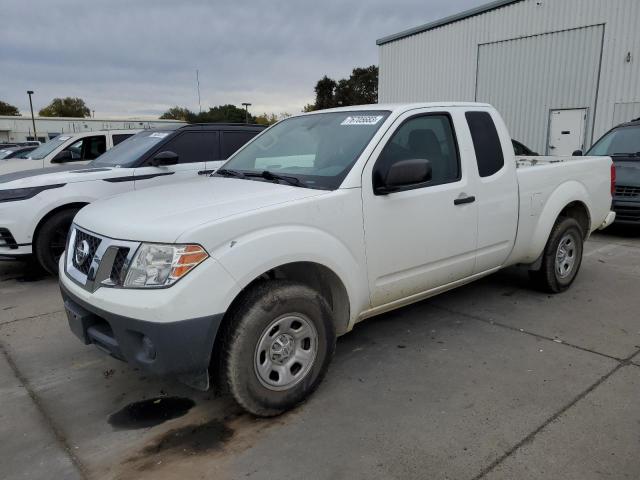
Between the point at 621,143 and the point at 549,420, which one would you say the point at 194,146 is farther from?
A: the point at 621,143

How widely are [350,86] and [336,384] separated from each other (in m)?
61.5

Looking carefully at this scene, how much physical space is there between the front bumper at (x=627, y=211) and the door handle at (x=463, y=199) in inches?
204

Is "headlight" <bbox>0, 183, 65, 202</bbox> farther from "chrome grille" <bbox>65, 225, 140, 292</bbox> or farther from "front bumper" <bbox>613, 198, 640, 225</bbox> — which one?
"front bumper" <bbox>613, 198, 640, 225</bbox>

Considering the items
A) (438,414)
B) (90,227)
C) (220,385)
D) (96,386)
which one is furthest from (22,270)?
(438,414)

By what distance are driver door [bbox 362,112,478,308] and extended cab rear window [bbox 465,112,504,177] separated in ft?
0.75

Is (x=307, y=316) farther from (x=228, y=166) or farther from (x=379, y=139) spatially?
(x=228, y=166)

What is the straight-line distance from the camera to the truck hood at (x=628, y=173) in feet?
25.2

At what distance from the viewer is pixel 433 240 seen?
3.64m

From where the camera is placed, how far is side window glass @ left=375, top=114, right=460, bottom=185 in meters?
3.54

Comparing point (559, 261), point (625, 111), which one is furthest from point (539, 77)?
point (559, 261)

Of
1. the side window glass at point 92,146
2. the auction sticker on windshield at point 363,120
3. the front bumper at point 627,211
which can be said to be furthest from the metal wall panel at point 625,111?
the side window glass at point 92,146

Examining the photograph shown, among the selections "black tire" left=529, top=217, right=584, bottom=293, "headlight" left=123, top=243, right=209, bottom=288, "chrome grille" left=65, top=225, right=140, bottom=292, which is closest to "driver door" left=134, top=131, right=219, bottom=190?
"chrome grille" left=65, top=225, right=140, bottom=292

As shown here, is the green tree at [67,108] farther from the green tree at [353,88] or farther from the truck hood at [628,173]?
the truck hood at [628,173]

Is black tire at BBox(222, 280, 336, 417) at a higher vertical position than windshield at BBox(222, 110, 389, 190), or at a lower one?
lower
